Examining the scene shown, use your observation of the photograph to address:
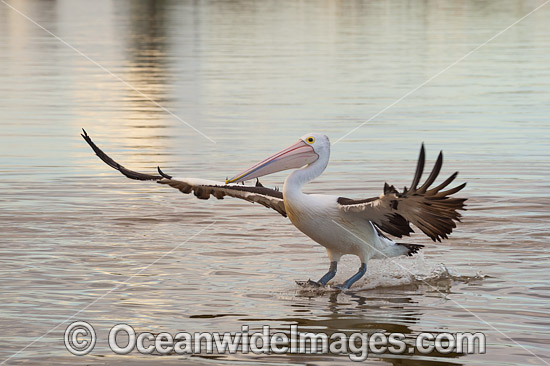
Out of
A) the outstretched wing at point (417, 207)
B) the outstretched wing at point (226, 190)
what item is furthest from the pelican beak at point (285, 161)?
the outstretched wing at point (417, 207)

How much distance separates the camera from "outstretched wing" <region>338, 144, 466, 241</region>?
27.8 feet

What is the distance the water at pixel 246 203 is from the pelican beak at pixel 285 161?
97 centimetres

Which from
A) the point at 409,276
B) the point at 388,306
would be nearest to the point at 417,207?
the point at 388,306

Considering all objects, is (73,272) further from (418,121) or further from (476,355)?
(418,121)

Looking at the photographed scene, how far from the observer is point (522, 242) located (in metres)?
11.4

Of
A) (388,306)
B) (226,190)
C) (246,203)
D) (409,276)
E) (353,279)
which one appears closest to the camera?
(388,306)

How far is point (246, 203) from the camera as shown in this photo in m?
13.6

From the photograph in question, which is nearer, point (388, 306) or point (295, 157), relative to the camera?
point (388, 306)

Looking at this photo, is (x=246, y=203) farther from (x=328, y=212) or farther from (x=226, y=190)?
(x=328, y=212)

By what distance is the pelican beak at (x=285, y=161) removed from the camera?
9.77 meters

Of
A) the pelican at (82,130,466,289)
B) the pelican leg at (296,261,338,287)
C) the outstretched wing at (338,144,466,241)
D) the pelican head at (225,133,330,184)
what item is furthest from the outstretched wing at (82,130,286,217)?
the outstretched wing at (338,144,466,241)

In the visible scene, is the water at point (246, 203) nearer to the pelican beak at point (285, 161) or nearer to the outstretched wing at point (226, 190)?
the outstretched wing at point (226, 190)

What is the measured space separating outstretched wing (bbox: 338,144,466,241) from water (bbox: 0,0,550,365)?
707 millimetres

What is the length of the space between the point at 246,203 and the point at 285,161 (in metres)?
3.86
